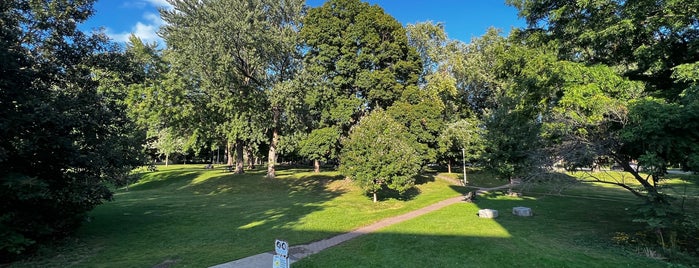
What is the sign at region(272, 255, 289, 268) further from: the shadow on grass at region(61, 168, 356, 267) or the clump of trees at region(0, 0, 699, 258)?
the clump of trees at region(0, 0, 699, 258)

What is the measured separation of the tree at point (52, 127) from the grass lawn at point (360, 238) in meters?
1.09

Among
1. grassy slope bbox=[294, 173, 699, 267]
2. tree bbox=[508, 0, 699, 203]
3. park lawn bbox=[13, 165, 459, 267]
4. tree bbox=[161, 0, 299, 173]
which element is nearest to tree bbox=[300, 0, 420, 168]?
tree bbox=[161, 0, 299, 173]

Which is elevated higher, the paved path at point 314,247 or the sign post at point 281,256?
the sign post at point 281,256

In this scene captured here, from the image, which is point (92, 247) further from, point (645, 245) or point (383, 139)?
point (645, 245)

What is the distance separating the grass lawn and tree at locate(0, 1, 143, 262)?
3.57 feet

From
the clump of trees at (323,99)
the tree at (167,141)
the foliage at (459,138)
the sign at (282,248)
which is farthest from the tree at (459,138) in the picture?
the sign at (282,248)

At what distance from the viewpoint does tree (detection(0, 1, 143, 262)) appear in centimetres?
850

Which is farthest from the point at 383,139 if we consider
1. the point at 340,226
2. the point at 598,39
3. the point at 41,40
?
the point at 41,40

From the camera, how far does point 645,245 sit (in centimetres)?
944

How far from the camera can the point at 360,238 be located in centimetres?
1121

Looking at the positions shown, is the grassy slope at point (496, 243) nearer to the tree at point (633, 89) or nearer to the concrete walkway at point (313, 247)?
the concrete walkway at point (313, 247)

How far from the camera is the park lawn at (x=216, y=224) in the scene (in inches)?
361

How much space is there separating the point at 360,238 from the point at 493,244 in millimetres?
4081

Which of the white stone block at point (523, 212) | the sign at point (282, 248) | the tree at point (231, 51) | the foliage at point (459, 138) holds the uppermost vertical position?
the tree at point (231, 51)
